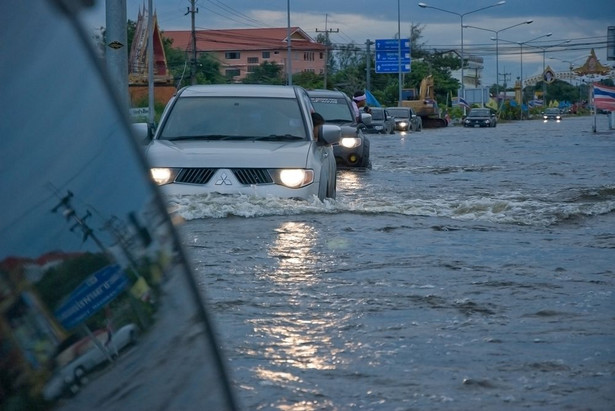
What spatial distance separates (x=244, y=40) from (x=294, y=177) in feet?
284

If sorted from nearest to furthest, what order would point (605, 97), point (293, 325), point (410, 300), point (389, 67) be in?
point (293, 325) < point (410, 300) < point (605, 97) < point (389, 67)

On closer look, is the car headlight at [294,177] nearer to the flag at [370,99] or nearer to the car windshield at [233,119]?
the car windshield at [233,119]

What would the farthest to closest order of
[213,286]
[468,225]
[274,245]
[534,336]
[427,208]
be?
[427,208]
[468,225]
[274,245]
[213,286]
[534,336]

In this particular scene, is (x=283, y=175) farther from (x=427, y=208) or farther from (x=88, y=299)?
(x=88, y=299)

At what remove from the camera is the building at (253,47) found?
91812 mm

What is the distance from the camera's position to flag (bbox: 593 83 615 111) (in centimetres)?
4181

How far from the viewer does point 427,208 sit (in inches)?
517

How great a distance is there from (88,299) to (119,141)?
0.78 ft

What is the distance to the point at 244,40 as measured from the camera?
313 feet

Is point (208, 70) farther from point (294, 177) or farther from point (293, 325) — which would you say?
point (293, 325)

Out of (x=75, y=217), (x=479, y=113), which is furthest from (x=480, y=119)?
(x=75, y=217)

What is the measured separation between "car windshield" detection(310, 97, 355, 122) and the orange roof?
69.8 metres

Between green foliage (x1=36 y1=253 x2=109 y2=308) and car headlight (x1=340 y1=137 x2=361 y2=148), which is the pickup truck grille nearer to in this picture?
green foliage (x1=36 y1=253 x2=109 y2=308)

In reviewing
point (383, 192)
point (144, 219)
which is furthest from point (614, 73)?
point (144, 219)
